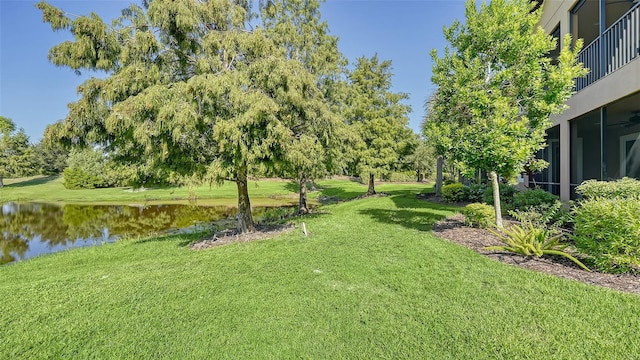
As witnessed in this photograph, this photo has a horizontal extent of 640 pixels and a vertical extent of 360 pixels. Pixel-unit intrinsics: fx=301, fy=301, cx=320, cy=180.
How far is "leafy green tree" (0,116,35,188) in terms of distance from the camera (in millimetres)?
39750

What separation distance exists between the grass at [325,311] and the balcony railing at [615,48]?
5.39 meters

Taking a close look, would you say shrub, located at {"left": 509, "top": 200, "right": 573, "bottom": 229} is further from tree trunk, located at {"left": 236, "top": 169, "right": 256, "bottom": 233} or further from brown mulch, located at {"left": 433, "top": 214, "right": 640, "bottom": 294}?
tree trunk, located at {"left": 236, "top": 169, "right": 256, "bottom": 233}

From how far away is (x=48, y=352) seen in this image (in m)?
3.21

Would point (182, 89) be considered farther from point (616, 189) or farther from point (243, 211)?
point (616, 189)

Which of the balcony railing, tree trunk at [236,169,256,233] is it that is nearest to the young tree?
the balcony railing

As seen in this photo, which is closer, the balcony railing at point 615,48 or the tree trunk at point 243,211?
the balcony railing at point 615,48

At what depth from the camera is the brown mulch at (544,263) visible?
4.13m

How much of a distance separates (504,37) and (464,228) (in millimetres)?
4663

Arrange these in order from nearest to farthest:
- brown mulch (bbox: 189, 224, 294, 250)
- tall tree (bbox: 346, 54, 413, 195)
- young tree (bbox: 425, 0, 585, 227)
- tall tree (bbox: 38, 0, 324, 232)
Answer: young tree (bbox: 425, 0, 585, 227), tall tree (bbox: 38, 0, 324, 232), brown mulch (bbox: 189, 224, 294, 250), tall tree (bbox: 346, 54, 413, 195)

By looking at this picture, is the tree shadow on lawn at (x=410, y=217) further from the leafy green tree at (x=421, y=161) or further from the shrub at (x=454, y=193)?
the leafy green tree at (x=421, y=161)

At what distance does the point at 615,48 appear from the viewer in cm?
680

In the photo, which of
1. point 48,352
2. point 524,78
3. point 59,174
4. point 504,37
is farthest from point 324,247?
point 59,174

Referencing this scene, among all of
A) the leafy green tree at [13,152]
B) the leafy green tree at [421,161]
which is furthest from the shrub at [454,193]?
the leafy green tree at [13,152]

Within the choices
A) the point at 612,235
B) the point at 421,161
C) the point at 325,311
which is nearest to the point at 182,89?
the point at 325,311
